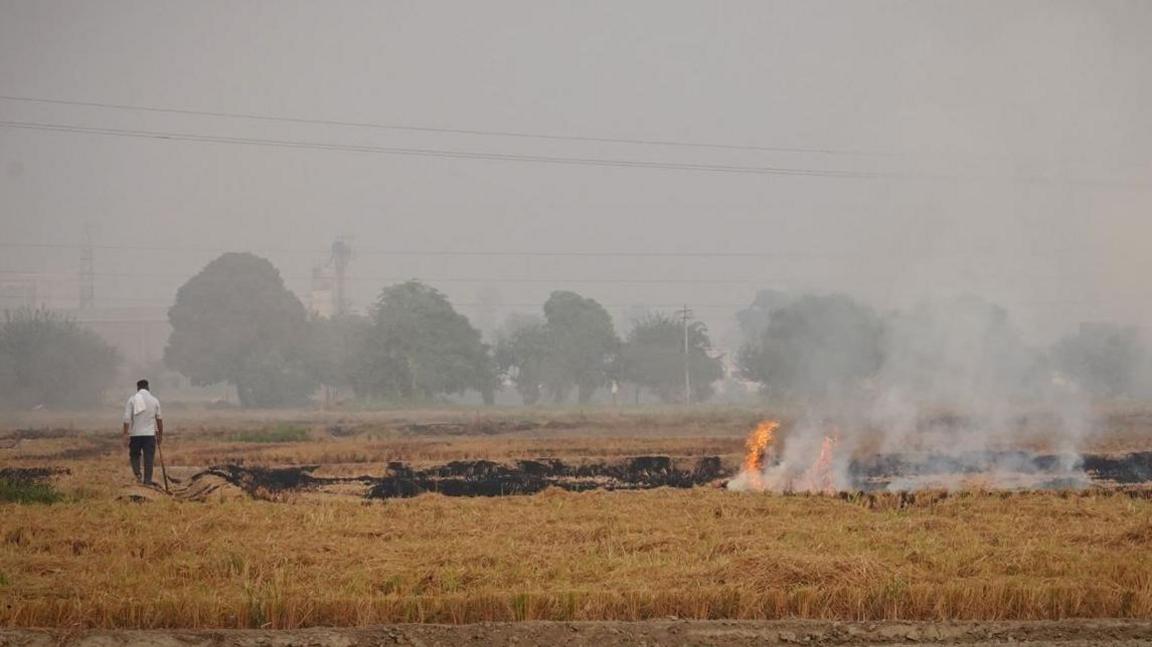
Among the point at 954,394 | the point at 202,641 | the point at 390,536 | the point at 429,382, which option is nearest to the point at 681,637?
the point at 202,641

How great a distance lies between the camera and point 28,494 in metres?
22.0

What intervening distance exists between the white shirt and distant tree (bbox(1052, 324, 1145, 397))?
207 ft

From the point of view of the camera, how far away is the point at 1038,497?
862 inches

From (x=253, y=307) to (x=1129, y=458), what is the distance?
82397 millimetres

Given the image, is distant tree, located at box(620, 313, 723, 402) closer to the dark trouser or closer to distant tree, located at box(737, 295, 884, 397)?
distant tree, located at box(737, 295, 884, 397)

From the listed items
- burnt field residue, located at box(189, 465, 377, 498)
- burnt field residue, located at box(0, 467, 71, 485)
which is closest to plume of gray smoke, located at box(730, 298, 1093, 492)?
burnt field residue, located at box(189, 465, 377, 498)

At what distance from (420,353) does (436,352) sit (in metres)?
1.28

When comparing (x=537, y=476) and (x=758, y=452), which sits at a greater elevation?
(x=758, y=452)

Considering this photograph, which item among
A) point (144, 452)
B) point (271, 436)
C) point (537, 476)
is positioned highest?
point (271, 436)

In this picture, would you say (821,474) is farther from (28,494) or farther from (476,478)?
(28,494)

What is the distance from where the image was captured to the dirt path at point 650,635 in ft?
38.7

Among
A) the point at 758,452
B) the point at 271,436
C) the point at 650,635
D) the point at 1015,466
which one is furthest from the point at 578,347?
the point at 650,635

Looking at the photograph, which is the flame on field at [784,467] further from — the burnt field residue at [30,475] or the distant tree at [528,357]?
the distant tree at [528,357]

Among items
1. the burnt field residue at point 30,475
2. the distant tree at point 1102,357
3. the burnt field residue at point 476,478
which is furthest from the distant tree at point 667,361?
the burnt field residue at point 30,475
